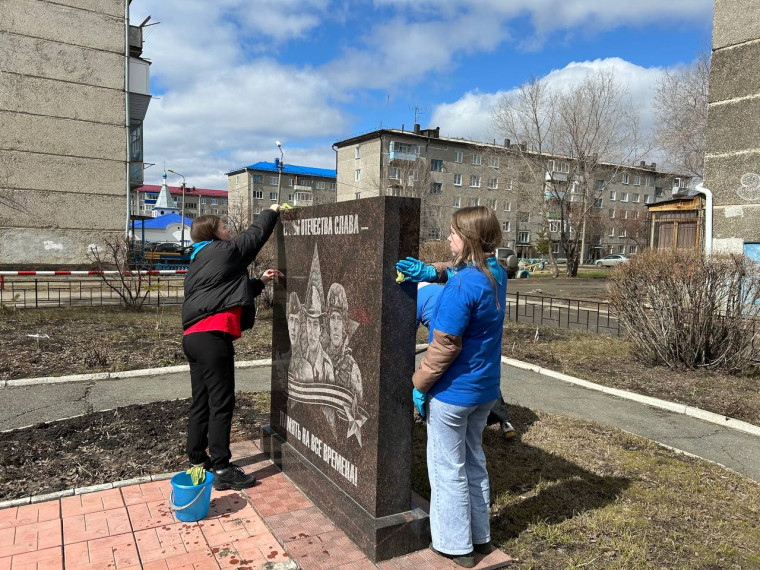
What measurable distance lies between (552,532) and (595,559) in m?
0.31

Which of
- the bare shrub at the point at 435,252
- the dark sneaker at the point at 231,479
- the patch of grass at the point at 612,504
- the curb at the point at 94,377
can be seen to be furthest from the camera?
the bare shrub at the point at 435,252

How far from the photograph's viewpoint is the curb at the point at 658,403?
5.60 meters

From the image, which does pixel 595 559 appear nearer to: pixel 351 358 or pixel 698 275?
pixel 351 358

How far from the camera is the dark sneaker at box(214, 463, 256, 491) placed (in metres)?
3.86

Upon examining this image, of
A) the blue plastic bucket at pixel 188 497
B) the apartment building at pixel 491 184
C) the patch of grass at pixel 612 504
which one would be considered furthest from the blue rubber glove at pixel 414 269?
the apartment building at pixel 491 184

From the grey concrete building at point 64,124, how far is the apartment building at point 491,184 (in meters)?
16.5

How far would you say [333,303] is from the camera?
3494mm

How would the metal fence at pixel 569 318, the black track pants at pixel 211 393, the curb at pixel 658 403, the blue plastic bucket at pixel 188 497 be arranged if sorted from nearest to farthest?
1. the blue plastic bucket at pixel 188 497
2. the black track pants at pixel 211 393
3. the curb at pixel 658 403
4. the metal fence at pixel 569 318

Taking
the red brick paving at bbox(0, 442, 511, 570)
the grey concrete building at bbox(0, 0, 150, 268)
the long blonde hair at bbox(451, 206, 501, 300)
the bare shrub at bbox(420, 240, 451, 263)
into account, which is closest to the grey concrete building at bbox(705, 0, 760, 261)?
the bare shrub at bbox(420, 240, 451, 263)

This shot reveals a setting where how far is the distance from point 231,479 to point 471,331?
212cm

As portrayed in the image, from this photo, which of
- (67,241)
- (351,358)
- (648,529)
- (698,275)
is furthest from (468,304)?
(67,241)

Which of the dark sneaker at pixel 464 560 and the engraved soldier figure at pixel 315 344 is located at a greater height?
the engraved soldier figure at pixel 315 344

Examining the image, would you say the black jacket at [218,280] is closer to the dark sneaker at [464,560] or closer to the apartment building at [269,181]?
the dark sneaker at [464,560]

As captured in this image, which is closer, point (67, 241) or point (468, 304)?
point (468, 304)
